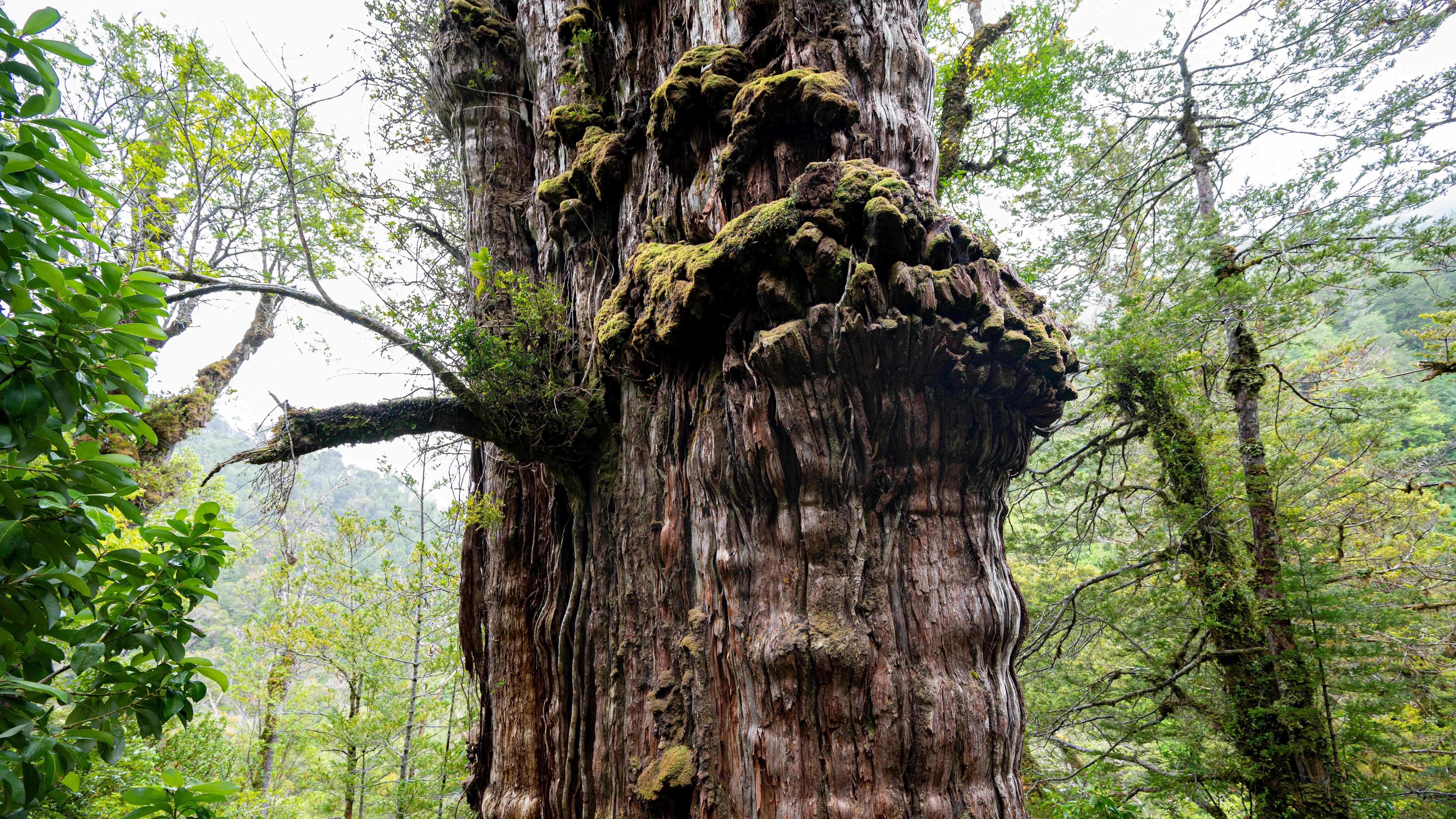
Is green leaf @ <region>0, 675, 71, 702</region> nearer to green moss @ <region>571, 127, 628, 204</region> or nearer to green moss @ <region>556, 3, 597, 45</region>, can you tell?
green moss @ <region>571, 127, 628, 204</region>

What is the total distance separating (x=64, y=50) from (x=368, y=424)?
2.36 meters

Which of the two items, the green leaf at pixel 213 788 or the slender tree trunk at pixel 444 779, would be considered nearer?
the green leaf at pixel 213 788

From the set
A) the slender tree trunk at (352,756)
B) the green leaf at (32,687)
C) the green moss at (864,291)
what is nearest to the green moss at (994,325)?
the green moss at (864,291)

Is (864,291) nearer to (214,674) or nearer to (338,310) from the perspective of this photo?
(214,674)

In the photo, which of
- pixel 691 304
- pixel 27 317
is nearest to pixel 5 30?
pixel 27 317

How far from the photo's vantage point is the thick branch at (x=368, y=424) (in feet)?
10.5

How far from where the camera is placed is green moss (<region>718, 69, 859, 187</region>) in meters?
2.65

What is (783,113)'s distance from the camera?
271 cm

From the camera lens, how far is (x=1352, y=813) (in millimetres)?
4934

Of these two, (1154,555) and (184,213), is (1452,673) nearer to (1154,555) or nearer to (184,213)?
(1154,555)

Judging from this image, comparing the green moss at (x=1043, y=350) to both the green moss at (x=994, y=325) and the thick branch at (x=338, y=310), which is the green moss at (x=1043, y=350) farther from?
the thick branch at (x=338, y=310)

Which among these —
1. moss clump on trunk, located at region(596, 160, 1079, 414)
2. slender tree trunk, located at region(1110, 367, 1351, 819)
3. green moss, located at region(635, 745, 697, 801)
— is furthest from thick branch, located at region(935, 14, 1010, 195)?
green moss, located at region(635, 745, 697, 801)

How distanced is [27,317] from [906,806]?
2.77 m

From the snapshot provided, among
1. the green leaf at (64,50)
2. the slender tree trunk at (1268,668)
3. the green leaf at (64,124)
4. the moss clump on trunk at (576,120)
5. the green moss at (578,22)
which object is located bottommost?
the slender tree trunk at (1268,668)
